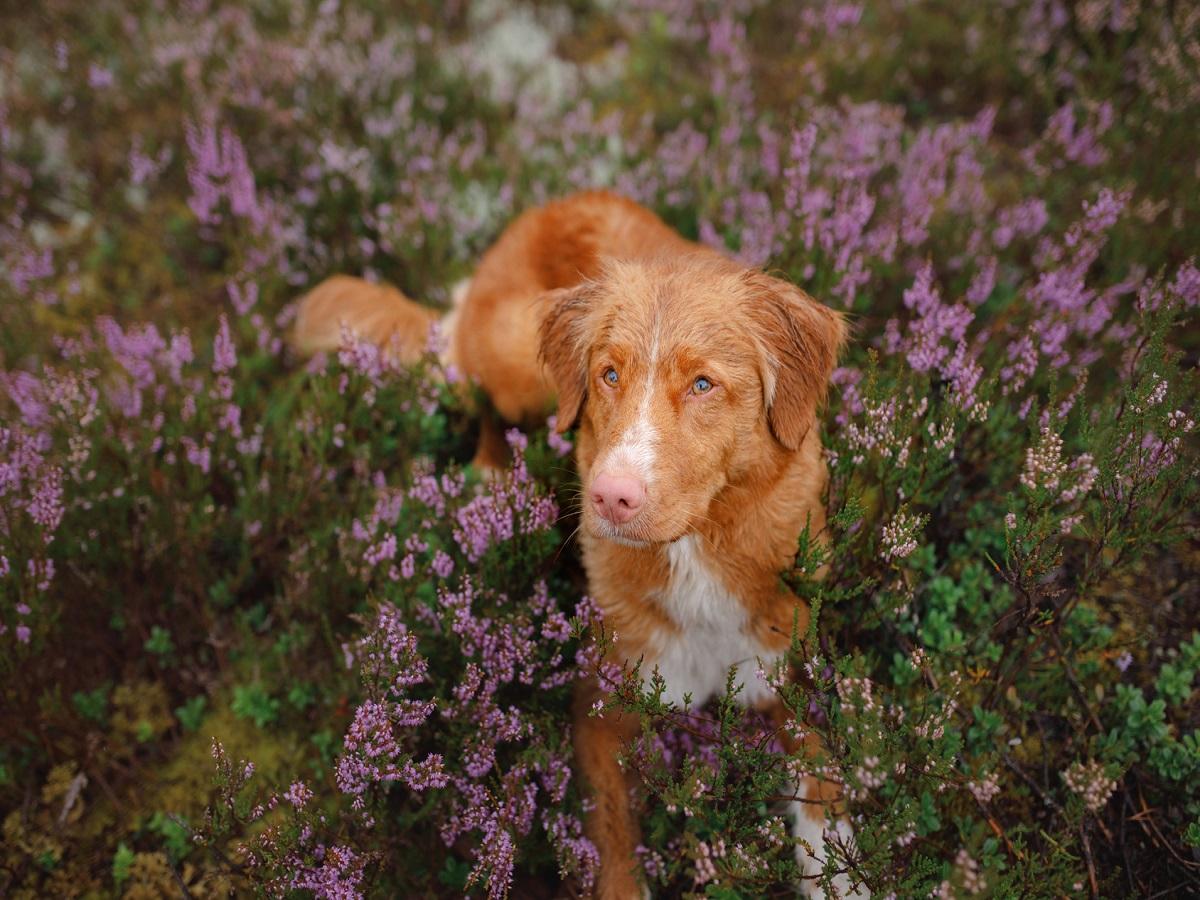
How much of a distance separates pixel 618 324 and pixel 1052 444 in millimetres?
1258

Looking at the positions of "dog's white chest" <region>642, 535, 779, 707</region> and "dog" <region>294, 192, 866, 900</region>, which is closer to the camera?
"dog" <region>294, 192, 866, 900</region>

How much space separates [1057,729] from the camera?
2754 mm

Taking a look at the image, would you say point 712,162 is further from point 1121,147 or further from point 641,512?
point 641,512

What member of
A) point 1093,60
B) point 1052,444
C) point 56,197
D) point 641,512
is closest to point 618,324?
point 641,512

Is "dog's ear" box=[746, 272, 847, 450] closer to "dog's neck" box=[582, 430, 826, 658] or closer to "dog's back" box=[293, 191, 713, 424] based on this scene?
"dog's neck" box=[582, 430, 826, 658]

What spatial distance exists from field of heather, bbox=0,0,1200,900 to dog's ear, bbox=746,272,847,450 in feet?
0.57

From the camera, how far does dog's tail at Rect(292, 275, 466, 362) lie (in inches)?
149

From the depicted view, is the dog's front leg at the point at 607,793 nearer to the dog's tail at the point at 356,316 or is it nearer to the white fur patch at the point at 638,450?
the white fur patch at the point at 638,450

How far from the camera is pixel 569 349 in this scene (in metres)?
2.67

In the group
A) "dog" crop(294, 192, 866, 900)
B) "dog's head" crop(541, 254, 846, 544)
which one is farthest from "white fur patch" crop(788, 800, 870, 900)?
"dog's head" crop(541, 254, 846, 544)

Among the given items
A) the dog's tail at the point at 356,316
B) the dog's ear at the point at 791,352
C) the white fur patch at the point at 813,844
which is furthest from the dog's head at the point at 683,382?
the dog's tail at the point at 356,316

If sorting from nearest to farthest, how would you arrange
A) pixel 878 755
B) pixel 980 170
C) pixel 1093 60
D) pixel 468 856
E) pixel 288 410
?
1. pixel 878 755
2. pixel 468 856
3. pixel 288 410
4. pixel 980 170
5. pixel 1093 60

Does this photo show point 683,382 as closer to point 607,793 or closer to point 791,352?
point 791,352

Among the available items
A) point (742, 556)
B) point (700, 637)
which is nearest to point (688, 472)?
point (742, 556)
